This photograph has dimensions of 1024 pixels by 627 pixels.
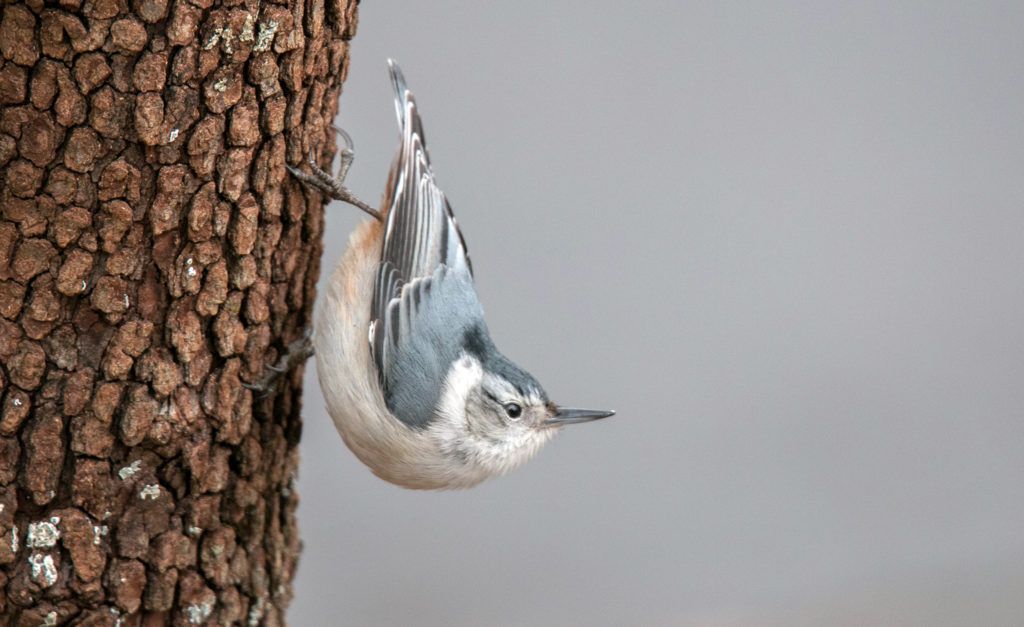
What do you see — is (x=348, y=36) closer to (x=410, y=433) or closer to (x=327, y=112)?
(x=327, y=112)

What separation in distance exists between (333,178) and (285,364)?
15.6 inches

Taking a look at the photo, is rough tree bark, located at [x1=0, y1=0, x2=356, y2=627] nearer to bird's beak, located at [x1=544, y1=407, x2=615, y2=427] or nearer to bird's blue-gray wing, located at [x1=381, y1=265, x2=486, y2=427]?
bird's blue-gray wing, located at [x1=381, y1=265, x2=486, y2=427]

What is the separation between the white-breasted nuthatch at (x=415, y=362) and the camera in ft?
7.22

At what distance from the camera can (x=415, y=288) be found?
7.47 feet

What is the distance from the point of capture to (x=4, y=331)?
1.73 m

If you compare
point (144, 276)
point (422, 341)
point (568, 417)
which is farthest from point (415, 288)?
point (144, 276)

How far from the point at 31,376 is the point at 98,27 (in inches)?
23.7

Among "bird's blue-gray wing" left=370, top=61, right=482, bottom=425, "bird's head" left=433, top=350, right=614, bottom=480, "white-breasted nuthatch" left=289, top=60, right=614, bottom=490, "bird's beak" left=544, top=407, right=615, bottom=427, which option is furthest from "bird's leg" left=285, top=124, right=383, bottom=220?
"bird's beak" left=544, top=407, right=615, bottom=427

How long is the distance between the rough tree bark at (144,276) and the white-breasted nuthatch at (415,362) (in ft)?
0.69

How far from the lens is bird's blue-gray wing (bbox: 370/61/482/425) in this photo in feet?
7.23

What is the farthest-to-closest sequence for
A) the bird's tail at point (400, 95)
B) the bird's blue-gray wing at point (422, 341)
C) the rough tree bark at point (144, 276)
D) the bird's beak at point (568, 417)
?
the bird's tail at point (400, 95), the bird's beak at point (568, 417), the bird's blue-gray wing at point (422, 341), the rough tree bark at point (144, 276)

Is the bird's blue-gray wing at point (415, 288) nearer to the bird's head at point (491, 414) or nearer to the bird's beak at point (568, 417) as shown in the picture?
the bird's head at point (491, 414)

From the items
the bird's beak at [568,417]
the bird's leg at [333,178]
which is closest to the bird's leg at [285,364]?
the bird's leg at [333,178]

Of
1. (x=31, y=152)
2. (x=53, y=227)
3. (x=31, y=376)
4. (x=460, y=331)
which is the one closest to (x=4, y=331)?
(x=31, y=376)
